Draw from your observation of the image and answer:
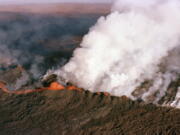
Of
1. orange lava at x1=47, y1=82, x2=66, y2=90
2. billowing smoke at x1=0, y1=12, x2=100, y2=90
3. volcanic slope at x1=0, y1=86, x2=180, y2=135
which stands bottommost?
volcanic slope at x1=0, y1=86, x2=180, y2=135

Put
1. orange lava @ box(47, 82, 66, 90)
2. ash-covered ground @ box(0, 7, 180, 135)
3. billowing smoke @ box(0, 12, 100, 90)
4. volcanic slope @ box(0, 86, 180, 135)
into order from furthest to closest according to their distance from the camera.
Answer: billowing smoke @ box(0, 12, 100, 90) → orange lava @ box(47, 82, 66, 90) → ash-covered ground @ box(0, 7, 180, 135) → volcanic slope @ box(0, 86, 180, 135)

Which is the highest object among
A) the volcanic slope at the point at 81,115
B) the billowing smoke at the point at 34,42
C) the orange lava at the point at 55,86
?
the billowing smoke at the point at 34,42

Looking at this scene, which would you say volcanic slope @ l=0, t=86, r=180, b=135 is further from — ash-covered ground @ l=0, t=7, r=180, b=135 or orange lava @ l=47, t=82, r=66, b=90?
orange lava @ l=47, t=82, r=66, b=90

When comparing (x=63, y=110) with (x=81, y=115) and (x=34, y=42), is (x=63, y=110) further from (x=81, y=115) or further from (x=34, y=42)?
(x=34, y=42)

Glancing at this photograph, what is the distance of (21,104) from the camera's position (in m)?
24.6

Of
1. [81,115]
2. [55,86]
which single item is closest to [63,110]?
[81,115]

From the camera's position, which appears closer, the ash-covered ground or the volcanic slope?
the volcanic slope

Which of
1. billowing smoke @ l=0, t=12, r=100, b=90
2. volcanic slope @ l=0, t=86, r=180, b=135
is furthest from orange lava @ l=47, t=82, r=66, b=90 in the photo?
billowing smoke @ l=0, t=12, r=100, b=90

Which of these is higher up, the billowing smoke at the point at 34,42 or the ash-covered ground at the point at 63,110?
the billowing smoke at the point at 34,42

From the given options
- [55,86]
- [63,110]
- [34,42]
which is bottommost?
[63,110]

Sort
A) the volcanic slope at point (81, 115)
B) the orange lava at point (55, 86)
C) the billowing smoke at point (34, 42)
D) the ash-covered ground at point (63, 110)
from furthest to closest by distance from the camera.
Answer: the billowing smoke at point (34, 42) → the orange lava at point (55, 86) → the ash-covered ground at point (63, 110) → the volcanic slope at point (81, 115)

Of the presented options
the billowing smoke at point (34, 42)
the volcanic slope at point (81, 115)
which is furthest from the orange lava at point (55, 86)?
the billowing smoke at point (34, 42)

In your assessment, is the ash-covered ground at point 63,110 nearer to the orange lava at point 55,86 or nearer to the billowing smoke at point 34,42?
the billowing smoke at point 34,42

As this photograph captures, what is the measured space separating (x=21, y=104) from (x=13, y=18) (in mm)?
42326
